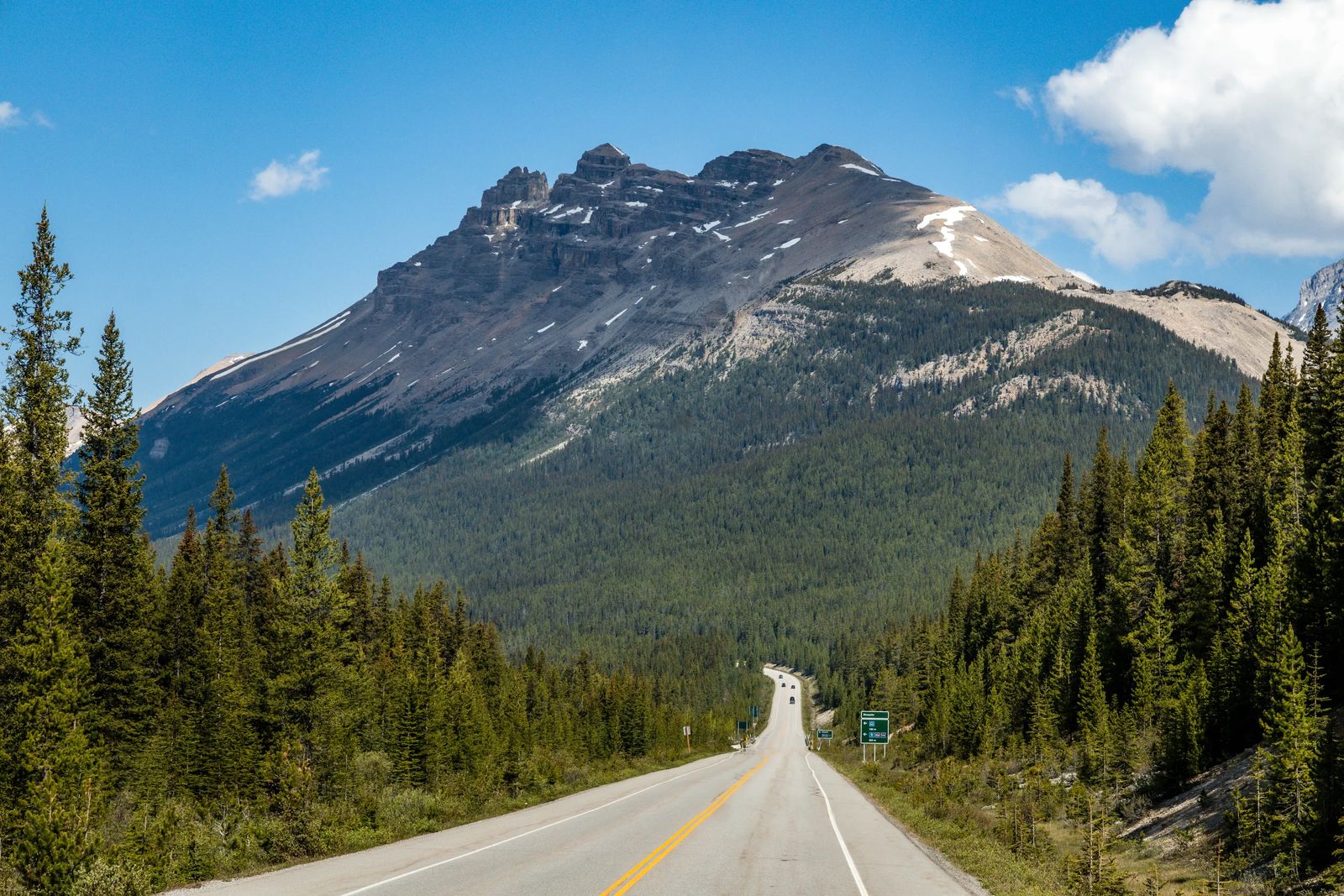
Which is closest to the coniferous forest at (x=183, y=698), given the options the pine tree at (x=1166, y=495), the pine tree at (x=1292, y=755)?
the pine tree at (x=1292, y=755)

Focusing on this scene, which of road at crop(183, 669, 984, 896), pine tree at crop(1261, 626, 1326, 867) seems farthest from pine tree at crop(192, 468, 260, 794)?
pine tree at crop(1261, 626, 1326, 867)

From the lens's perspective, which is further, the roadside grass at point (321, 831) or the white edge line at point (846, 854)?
the roadside grass at point (321, 831)

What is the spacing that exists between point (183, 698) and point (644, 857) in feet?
110

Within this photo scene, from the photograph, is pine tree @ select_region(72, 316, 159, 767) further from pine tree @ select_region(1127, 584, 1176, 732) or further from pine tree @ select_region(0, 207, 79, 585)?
pine tree @ select_region(1127, 584, 1176, 732)

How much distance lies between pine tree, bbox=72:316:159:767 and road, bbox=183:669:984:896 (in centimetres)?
1789

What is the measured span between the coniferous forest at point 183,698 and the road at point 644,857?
218 cm

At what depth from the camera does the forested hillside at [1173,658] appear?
24.5m

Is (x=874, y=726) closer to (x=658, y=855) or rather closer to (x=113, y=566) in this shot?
(x=113, y=566)

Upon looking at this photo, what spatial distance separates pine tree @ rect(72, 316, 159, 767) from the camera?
3741 cm

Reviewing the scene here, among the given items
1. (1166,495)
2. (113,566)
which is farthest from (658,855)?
(1166,495)

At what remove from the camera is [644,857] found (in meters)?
20.1

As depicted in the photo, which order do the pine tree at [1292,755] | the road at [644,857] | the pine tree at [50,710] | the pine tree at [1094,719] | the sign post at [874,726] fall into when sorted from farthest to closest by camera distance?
the sign post at [874,726], the pine tree at [1094,719], the pine tree at [1292,755], the pine tree at [50,710], the road at [644,857]

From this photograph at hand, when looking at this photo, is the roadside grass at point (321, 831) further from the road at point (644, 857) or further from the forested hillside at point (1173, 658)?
the forested hillside at point (1173, 658)

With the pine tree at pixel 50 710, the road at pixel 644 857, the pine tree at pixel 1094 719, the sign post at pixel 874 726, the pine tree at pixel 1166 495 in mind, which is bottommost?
the sign post at pixel 874 726
